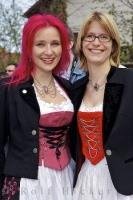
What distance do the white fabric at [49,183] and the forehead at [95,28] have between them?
499mm

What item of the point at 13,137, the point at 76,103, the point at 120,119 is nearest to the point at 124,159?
the point at 120,119

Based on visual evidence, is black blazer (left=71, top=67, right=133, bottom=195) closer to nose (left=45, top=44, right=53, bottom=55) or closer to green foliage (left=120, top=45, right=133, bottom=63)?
nose (left=45, top=44, right=53, bottom=55)

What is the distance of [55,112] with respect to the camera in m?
3.38

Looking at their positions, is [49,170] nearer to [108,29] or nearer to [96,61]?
[96,61]

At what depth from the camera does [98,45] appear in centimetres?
328

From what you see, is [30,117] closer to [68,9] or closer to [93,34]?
[93,34]

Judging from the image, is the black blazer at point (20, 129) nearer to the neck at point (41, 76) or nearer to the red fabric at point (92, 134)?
the neck at point (41, 76)

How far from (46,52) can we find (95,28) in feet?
1.12

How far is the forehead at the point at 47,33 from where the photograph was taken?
11.0ft

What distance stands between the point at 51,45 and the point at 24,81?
0.29 metres

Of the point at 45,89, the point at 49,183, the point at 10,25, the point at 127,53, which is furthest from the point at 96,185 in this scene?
the point at 10,25

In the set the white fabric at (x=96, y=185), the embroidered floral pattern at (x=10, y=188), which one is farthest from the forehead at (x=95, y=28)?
the embroidered floral pattern at (x=10, y=188)

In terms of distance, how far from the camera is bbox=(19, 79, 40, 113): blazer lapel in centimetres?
337

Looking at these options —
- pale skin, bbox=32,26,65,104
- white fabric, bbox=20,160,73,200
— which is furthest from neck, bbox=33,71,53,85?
white fabric, bbox=20,160,73,200
